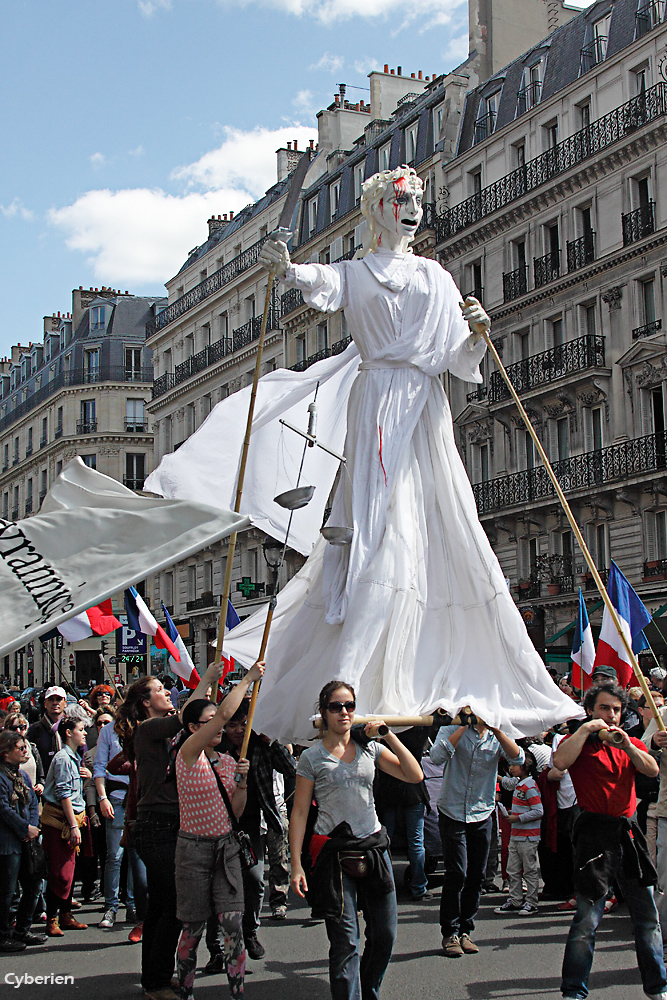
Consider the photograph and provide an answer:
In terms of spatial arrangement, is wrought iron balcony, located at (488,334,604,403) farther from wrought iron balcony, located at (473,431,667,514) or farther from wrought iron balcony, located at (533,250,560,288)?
wrought iron balcony, located at (473,431,667,514)

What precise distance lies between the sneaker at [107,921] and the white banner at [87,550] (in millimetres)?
6052

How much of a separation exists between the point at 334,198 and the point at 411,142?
5358 mm

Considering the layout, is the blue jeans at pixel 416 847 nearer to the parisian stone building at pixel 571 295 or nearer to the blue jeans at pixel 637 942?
the blue jeans at pixel 637 942

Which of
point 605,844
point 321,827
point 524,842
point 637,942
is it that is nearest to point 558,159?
point 524,842

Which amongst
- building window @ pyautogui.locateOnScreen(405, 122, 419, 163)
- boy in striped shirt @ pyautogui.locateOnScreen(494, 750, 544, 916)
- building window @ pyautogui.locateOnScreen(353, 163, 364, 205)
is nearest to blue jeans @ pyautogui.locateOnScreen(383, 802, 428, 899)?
boy in striped shirt @ pyautogui.locateOnScreen(494, 750, 544, 916)

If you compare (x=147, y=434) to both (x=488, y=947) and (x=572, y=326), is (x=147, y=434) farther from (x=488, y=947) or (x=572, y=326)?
(x=488, y=947)

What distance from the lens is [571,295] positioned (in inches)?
1300

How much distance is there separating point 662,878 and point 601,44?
2956cm

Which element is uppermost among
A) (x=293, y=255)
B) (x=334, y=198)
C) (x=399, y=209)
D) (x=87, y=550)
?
(x=334, y=198)

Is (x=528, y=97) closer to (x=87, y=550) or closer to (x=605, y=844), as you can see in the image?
(x=605, y=844)

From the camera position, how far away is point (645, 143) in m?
30.2

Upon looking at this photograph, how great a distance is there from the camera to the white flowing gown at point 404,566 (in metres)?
6.34

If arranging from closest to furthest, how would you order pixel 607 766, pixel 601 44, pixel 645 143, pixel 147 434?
pixel 607 766 → pixel 645 143 → pixel 601 44 → pixel 147 434

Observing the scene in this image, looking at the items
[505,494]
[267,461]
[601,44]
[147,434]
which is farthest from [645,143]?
[147,434]
